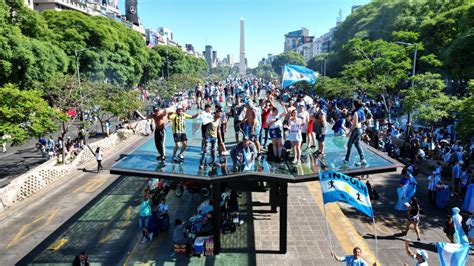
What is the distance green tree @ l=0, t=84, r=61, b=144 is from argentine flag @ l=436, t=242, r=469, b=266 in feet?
61.6

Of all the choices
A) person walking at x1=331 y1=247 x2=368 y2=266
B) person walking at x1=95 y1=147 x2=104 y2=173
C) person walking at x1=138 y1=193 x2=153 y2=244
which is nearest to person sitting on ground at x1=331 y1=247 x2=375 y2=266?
person walking at x1=331 y1=247 x2=368 y2=266

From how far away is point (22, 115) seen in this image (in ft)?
63.5

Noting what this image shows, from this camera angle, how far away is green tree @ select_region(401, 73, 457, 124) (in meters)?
22.4

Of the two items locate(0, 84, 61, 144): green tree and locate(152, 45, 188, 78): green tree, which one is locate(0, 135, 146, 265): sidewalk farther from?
locate(152, 45, 188, 78): green tree

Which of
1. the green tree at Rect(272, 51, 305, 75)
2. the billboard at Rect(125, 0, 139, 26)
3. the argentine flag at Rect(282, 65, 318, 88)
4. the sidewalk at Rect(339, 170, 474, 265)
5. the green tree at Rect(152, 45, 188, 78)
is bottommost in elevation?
the sidewalk at Rect(339, 170, 474, 265)

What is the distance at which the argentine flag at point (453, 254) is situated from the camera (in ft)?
25.7

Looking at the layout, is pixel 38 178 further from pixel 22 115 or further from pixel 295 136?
pixel 295 136

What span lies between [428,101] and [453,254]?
18.1 meters

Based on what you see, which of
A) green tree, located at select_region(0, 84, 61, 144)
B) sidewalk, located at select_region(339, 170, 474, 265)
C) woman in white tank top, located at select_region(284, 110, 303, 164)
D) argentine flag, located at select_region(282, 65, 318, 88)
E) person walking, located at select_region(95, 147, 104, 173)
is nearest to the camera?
woman in white tank top, located at select_region(284, 110, 303, 164)

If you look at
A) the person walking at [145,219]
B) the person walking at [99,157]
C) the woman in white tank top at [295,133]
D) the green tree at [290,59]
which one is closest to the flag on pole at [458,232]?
the woman in white tank top at [295,133]

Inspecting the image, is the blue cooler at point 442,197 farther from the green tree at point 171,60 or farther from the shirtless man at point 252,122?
the green tree at point 171,60

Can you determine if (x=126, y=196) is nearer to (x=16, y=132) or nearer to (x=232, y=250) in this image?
(x=16, y=132)

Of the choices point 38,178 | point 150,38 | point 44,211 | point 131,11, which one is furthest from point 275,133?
point 150,38

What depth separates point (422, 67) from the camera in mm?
37406
